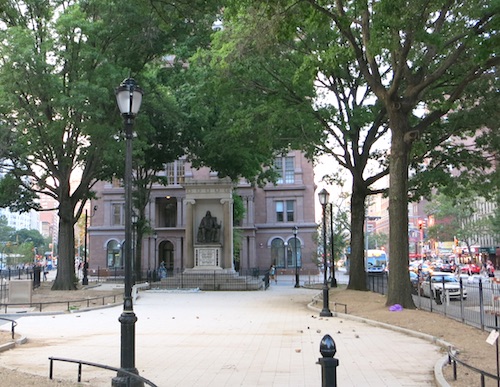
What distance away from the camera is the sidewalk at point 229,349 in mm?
8625

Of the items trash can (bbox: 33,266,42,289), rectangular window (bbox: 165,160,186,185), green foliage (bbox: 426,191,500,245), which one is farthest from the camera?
green foliage (bbox: 426,191,500,245)

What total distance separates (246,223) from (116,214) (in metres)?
15.9

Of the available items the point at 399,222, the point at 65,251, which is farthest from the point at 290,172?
the point at 399,222

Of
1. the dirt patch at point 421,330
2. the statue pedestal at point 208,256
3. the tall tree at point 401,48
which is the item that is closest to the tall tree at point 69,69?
the tall tree at point 401,48

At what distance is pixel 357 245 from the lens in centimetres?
2609

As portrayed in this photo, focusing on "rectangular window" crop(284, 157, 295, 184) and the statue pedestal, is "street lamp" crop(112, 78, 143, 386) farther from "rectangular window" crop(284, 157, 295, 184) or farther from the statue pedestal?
"rectangular window" crop(284, 157, 295, 184)

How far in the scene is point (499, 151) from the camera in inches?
963

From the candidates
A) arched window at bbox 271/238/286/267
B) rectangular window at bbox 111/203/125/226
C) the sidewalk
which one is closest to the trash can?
the sidewalk

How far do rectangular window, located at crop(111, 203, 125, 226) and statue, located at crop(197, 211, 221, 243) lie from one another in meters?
30.0

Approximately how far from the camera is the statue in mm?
35375

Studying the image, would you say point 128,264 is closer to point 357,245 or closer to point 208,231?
point 357,245

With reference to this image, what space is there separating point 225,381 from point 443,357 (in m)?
4.45

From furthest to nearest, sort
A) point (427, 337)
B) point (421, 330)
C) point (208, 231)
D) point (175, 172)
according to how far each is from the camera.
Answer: point (175, 172) → point (208, 231) → point (421, 330) → point (427, 337)

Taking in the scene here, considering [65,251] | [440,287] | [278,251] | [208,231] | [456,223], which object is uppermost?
[456,223]
